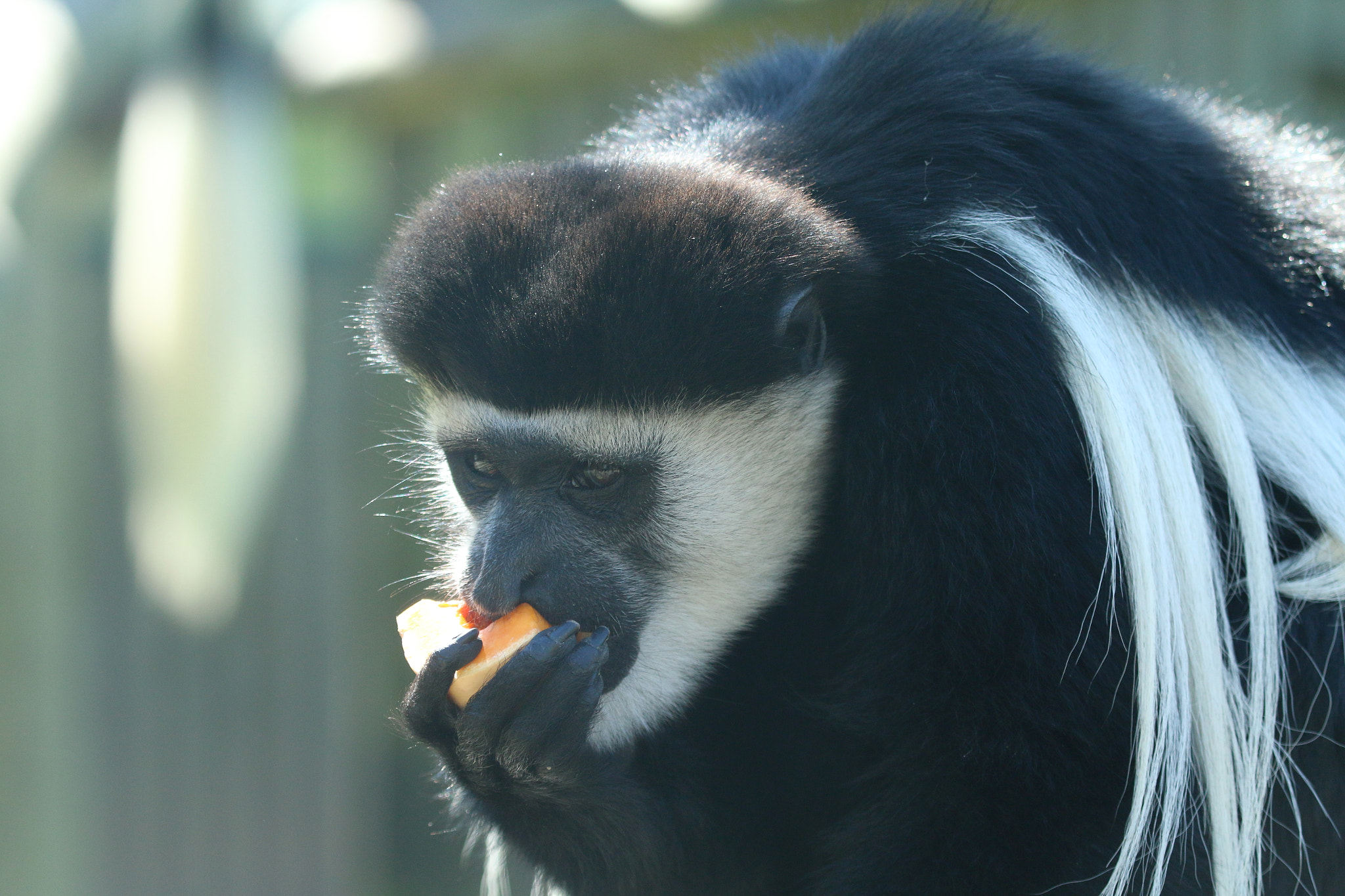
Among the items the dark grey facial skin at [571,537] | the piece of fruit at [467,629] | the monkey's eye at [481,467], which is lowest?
the piece of fruit at [467,629]

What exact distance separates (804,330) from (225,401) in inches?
73.5

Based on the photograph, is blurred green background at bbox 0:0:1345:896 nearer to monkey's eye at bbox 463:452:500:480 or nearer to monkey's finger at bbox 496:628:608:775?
monkey's eye at bbox 463:452:500:480

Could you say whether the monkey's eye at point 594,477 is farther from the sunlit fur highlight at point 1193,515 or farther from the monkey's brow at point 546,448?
the sunlit fur highlight at point 1193,515

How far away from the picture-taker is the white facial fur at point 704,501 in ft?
4.72

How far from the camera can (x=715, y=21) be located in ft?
8.25

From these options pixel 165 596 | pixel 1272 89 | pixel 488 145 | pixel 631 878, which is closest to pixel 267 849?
pixel 165 596

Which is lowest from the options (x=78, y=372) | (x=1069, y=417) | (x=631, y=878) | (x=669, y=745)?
(x=631, y=878)

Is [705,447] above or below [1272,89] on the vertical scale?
below

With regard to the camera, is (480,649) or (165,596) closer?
(480,649)

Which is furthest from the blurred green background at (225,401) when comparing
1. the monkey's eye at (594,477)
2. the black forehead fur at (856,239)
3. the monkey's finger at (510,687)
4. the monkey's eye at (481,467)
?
the monkey's finger at (510,687)

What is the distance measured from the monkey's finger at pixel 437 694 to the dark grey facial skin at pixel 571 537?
0.05m

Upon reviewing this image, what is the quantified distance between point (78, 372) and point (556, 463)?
2046 mm

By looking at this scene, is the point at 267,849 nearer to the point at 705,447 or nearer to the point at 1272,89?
the point at 705,447

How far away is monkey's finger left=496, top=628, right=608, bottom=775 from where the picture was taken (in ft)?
4.31
